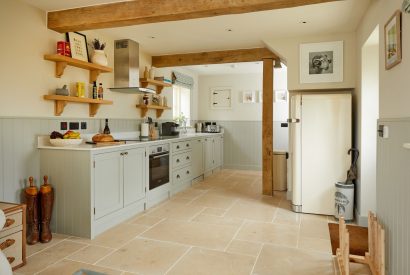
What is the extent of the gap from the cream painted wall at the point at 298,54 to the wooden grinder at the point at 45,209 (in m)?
3.19

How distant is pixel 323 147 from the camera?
3656mm

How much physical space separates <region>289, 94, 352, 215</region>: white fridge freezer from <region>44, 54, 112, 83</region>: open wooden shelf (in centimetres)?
248

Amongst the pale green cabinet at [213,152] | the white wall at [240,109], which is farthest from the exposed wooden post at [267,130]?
the white wall at [240,109]

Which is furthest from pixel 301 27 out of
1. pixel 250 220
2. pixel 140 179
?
pixel 140 179

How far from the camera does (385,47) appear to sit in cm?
223

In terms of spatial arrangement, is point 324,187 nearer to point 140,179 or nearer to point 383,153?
point 383,153

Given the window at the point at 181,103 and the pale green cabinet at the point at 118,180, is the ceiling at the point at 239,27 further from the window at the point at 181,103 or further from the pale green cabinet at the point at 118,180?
the window at the point at 181,103

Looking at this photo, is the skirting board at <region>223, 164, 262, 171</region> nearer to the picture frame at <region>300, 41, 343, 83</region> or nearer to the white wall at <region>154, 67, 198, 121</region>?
the white wall at <region>154, 67, 198, 121</region>

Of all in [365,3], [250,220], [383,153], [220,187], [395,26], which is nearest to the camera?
[395,26]

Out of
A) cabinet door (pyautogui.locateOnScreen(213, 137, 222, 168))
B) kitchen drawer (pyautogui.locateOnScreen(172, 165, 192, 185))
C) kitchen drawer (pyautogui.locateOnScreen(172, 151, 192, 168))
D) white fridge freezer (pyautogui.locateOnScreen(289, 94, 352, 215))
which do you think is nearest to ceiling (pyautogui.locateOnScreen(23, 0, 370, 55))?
white fridge freezer (pyautogui.locateOnScreen(289, 94, 352, 215))

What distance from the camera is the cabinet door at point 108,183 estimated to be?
2945mm

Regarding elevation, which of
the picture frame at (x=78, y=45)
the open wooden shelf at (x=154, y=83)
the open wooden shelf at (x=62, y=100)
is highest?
the picture frame at (x=78, y=45)

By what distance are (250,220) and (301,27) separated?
7.91 ft

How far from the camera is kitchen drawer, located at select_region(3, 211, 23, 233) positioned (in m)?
2.27
